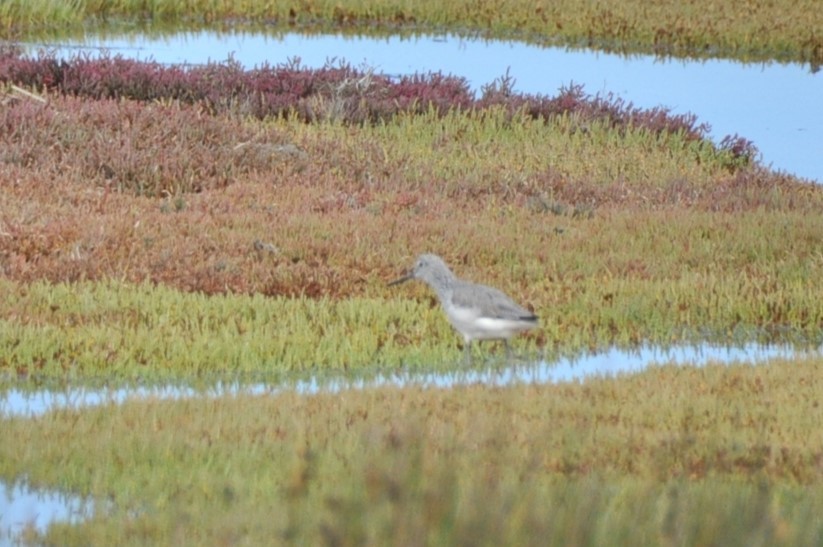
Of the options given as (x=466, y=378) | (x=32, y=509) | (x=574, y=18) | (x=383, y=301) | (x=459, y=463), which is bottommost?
(x=574, y=18)

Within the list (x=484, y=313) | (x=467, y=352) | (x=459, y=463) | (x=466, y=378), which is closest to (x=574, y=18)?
(x=467, y=352)

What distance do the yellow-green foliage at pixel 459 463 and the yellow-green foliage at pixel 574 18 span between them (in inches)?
911

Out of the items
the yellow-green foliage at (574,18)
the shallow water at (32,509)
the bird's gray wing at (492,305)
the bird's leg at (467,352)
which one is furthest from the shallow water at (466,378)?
the yellow-green foliage at (574,18)

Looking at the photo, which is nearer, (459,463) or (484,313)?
(459,463)

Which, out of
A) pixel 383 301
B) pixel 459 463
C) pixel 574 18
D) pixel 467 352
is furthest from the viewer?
pixel 574 18

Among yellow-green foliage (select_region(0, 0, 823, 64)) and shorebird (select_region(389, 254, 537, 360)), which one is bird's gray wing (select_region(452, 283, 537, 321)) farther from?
yellow-green foliage (select_region(0, 0, 823, 64))

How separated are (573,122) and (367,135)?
3058 mm

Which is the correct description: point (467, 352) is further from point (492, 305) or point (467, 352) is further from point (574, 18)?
point (574, 18)

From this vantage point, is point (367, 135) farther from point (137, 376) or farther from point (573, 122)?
point (137, 376)

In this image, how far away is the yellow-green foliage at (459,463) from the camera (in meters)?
5.41

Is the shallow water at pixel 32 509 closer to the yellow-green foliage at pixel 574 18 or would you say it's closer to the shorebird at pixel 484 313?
the shorebird at pixel 484 313

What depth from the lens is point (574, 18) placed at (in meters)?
34.3

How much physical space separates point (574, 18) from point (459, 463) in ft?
91.1

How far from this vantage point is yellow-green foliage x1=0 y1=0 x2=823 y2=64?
3297cm
